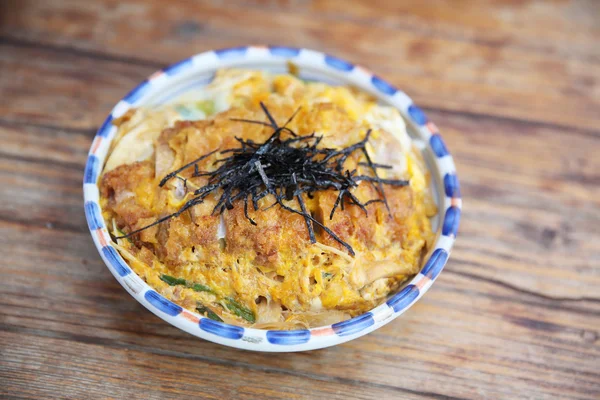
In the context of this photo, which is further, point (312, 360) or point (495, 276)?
point (495, 276)

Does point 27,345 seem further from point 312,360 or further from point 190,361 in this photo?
point 312,360

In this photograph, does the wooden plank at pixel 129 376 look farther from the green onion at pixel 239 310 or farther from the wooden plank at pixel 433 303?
the green onion at pixel 239 310

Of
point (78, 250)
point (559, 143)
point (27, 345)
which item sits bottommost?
point (559, 143)

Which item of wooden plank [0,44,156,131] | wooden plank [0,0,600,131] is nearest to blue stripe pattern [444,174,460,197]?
wooden plank [0,0,600,131]

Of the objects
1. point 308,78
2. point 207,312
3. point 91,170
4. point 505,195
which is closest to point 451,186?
point 505,195

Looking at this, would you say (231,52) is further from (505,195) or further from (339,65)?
(505,195)

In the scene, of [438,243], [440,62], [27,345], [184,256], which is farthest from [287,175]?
[440,62]

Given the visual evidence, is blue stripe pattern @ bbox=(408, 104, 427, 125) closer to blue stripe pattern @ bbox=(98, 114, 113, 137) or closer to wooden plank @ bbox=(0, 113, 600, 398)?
wooden plank @ bbox=(0, 113, 600, 398)
